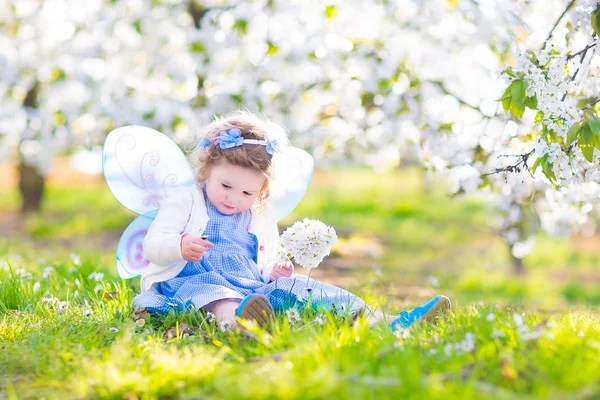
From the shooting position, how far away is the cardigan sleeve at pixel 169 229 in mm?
3057

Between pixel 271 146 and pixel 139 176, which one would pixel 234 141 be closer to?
pixel 271 146

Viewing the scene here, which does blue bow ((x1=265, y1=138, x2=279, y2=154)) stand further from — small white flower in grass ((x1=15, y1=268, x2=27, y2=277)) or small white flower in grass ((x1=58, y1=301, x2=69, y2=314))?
small white flower in grass ((x1=15, y1=268, x2=27, y2=277))

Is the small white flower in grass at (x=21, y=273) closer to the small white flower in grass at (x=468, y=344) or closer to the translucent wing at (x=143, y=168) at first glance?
the translucent wing at (x=143, y=168)

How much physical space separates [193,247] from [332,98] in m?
3.04

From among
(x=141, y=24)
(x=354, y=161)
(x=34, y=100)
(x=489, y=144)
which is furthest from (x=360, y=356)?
(x=34, y=100)

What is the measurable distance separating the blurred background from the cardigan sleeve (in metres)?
0.54

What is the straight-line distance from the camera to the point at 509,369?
2.10 metres

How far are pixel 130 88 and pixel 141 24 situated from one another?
→ 79cm

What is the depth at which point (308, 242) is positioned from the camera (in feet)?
9.53

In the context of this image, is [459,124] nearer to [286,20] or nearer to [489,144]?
[489,144]

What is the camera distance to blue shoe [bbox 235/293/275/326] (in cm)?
275

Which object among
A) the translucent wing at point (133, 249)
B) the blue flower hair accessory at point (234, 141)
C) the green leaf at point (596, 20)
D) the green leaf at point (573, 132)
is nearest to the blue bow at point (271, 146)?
the blue flower hair accessory at point (234, 141)

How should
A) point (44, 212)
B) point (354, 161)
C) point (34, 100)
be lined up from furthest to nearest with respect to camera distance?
point (44, 212)
point (34, 100)
point (354, 161)

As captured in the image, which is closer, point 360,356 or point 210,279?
point 360,356
